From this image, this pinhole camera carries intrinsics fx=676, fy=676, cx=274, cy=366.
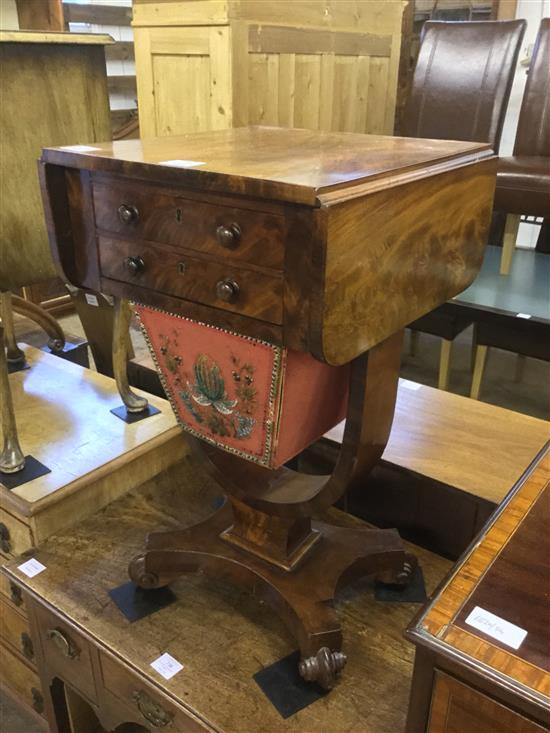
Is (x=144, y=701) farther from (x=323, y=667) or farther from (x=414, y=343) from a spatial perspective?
(x=414, y=343)

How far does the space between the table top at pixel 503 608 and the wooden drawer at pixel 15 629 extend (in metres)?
1.00

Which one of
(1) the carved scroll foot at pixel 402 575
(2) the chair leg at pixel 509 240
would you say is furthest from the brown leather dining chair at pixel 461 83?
(1) the carved scroll foot at pixel 402 575

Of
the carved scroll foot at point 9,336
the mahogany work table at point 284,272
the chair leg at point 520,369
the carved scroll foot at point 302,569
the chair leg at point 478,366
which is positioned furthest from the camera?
the chair leg at point 520,369

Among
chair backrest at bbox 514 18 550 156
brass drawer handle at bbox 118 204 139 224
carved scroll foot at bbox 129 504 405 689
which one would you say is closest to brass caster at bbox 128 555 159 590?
carved scroll foot at bbox 129 504 405 689

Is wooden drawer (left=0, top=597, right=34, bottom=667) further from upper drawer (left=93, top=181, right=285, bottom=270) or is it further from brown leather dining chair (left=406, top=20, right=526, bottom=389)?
brown leather dining chair (left=406, top=20, right=526, bottom=389)

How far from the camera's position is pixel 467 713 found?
0.67 m

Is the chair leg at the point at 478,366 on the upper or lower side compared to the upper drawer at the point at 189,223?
lower

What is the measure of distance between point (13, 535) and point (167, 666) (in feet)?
1.56

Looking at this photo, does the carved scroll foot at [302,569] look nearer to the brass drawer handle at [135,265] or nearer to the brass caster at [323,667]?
the brass caster at [323,667]

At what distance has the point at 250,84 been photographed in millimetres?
2115

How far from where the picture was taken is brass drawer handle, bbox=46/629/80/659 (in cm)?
115

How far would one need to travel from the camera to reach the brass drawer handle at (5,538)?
4.37ft

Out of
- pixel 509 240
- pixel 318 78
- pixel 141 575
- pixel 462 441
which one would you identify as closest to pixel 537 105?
pixel 509 240

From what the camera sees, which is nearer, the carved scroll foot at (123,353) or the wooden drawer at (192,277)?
the wooden drawer at (192,277)
